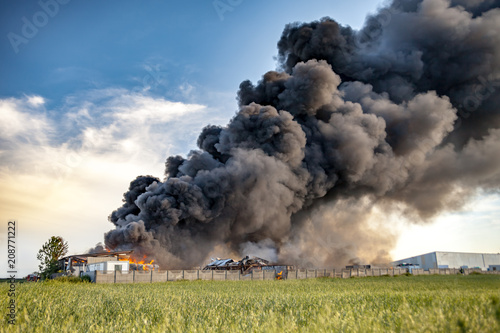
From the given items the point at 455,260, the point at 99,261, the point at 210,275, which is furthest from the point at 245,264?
the point at 455,260

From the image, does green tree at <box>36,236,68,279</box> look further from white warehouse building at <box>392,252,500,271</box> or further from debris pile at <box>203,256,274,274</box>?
white warehouse building at <box>392,252,500,271</box>

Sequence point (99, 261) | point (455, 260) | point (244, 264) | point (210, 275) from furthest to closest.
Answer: point (455, 260) < point (244, 264) < point (99, 261) < point (210, 275)

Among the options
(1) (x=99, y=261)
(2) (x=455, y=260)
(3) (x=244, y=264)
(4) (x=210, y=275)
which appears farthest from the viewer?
(2) (x=455, y=260)

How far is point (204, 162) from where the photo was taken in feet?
240

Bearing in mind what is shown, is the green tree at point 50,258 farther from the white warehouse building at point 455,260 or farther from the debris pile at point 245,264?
the white warehouse building at point 455,260

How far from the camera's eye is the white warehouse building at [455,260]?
10519 centimetres

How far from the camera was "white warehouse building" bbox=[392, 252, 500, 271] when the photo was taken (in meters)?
105

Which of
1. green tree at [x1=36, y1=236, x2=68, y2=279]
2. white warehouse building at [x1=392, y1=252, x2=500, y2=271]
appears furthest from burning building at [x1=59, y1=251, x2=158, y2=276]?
white warehouse building at [x1=392, y1=252, x2=500, y2=271]

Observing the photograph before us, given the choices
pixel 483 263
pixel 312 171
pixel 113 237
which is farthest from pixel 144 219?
pixel 483 263

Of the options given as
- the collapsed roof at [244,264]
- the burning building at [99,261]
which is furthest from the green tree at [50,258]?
the collapsed roof at [244,264]

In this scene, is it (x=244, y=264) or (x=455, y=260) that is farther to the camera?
(x=455, y=260)

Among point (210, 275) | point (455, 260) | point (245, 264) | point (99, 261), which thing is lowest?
point (455, 260)

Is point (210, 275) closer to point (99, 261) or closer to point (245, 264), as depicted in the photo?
point (245, 264)

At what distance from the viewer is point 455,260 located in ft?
358
